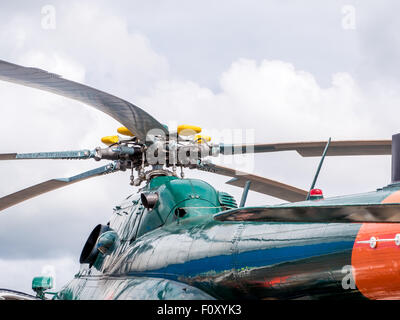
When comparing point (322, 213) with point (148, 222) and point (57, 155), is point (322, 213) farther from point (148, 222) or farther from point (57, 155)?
point (57, 155)

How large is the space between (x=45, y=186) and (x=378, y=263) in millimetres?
7434

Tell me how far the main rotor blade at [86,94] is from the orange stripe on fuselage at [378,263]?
3798mm

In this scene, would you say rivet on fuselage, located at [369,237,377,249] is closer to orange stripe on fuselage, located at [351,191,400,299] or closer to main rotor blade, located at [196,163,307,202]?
orange stripe on fuselage, located at [351,191,400,299]

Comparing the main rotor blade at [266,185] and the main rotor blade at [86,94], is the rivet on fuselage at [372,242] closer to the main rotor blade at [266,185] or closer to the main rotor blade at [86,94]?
the main rotor blade at [86,94]

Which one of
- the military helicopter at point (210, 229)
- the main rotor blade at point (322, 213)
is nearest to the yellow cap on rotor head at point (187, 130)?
the military helicopter at point (210, 229)

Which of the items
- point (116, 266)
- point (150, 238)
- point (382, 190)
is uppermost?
point (382, 190)

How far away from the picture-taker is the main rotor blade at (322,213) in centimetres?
389

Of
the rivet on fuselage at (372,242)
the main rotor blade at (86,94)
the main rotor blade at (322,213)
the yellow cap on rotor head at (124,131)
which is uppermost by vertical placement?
the main rotor blade at (86,94)

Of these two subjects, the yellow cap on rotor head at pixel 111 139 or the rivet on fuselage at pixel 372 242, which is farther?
the yellow cap on rotor head at pixel 111 139

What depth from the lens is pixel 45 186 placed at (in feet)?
34.3
